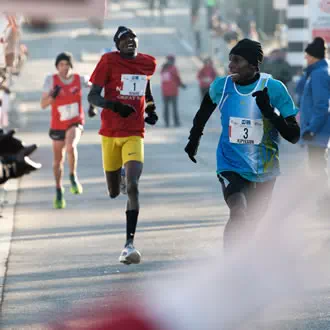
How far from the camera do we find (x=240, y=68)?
7.75 metres

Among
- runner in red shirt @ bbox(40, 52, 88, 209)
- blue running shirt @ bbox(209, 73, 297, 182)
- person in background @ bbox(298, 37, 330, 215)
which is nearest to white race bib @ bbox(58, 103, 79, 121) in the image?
runner in red shirt @ bbox(40, 52, 88, 209)

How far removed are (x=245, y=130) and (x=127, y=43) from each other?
2.00 m

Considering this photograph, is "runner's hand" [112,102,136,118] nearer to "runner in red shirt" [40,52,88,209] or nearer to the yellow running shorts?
the yellow running shorts

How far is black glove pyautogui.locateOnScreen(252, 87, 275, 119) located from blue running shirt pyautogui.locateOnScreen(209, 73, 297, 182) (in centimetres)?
13

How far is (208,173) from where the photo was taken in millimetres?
17172

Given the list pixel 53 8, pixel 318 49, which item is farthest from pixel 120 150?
pixel 53 8

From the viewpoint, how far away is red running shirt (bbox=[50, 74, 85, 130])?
43.6 ft

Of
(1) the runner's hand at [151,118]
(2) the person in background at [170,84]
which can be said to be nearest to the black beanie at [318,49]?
(1) the runner's hand at [151,118]

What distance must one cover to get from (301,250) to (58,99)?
4.31 meters

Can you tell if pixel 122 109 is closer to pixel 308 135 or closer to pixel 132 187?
pixel 132 187

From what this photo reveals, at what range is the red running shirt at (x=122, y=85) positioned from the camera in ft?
31.4

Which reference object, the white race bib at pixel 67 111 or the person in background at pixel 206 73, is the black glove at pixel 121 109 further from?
the person in background at pixel 206 73

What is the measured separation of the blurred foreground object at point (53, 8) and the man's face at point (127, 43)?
639 cm

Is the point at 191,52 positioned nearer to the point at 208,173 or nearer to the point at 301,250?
the point at 208,173
